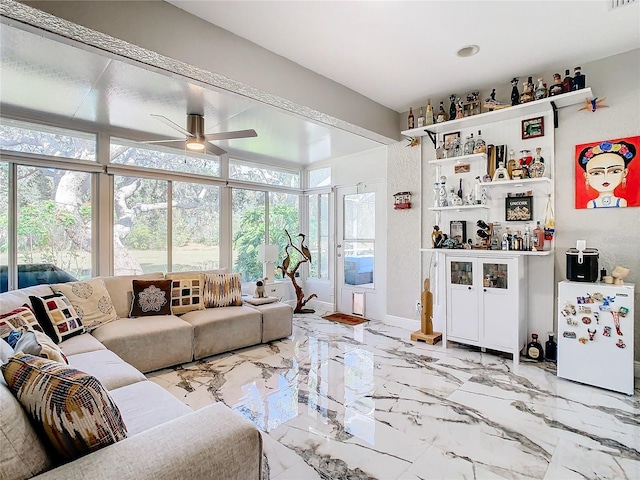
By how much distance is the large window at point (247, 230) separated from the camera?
541 cm

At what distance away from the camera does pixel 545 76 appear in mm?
3230

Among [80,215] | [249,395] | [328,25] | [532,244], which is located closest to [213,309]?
[249,395]

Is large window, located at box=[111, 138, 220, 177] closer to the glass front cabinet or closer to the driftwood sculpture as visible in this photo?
the driftwood sculpture

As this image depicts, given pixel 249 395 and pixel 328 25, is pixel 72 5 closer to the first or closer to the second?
pixel 328 25

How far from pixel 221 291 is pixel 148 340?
3.42 feet

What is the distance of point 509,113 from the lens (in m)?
3.34

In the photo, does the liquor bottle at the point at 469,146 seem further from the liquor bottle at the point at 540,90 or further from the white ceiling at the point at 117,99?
the white ceiling at the point at 117,99

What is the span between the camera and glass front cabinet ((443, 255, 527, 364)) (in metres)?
3.19

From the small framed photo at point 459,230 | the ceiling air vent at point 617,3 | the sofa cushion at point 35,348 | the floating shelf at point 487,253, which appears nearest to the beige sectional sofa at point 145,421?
the sofa cushion at point 35,348

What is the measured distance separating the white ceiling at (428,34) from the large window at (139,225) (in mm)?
2672

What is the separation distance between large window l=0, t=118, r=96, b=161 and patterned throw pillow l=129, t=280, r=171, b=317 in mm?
1755

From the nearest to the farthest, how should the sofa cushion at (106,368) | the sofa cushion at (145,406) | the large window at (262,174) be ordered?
the sofa cushion at (145,406), the sofa cushion at (106,368), the large window at (262,174)

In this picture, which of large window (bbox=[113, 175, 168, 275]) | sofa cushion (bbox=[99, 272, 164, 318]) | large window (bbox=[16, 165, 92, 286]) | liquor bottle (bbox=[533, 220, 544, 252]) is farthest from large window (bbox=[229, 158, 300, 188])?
liquor bottle (bbox=[533, 220, 544, 252])

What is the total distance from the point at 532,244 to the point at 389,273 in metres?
1.77
